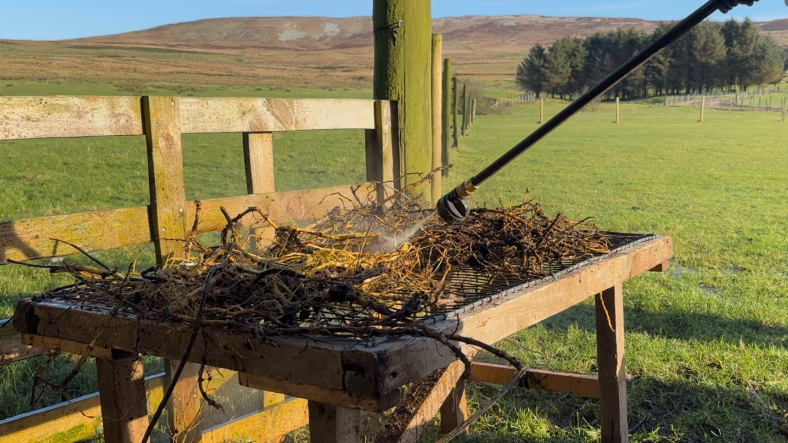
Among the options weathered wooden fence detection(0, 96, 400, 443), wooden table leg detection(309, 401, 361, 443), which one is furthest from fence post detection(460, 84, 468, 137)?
wooden table leg detection(309, 401, 361, 443)

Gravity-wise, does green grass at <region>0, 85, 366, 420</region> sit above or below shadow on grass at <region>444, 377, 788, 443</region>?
above

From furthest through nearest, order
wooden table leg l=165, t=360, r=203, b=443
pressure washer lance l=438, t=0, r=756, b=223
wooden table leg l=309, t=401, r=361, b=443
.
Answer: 1. wooden table leg l=165, t=360, r=203, b=443
2. pressure washer lance l=438, t=0, r=756, b=223
3. wooden table leg l=309, t=401, r=361, b=443

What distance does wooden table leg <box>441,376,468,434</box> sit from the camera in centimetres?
372

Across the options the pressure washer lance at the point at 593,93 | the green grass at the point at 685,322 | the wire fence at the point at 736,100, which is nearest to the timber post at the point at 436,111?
the green grass at the point at 685,322

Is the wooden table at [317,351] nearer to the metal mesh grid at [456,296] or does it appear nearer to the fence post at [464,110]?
the metal mesh grid at [456,296]

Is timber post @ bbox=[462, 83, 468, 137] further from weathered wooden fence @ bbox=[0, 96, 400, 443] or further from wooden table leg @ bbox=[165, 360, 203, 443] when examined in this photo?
wooden table leg @ bbox=[165, 360, 203, 443]

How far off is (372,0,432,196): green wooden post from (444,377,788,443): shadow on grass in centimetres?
139

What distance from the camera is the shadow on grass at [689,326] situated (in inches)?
202

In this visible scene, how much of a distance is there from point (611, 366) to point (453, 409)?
2.99 ft

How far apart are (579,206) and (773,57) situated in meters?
83.8

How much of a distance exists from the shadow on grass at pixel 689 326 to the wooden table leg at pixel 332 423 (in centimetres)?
402

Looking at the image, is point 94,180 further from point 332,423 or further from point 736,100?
point 736,100

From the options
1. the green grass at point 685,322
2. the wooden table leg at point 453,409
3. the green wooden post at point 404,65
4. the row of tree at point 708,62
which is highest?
the row of tree at point 708,62

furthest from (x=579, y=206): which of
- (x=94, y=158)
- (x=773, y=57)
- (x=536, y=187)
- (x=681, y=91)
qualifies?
(x=773, y=57)
